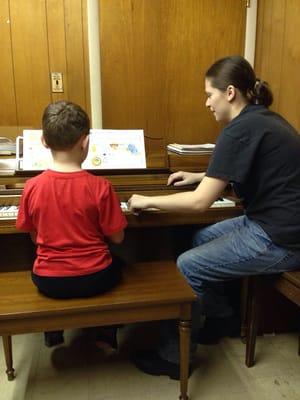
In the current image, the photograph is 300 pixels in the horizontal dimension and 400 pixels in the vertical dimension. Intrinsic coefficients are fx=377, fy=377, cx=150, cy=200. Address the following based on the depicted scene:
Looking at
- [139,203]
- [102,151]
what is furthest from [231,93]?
[102,151]

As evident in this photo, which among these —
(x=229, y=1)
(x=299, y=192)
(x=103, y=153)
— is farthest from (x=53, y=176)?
(x=229, y=1)

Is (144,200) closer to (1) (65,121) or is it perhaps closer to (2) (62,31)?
(1) (65,121)

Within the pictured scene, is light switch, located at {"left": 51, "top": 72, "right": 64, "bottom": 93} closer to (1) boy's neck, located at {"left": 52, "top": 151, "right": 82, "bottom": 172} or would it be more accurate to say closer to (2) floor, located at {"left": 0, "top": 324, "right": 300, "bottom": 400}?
(1) boy's neck, located at {"left": 52, "top": 151, "right": 82, "bottom": 172}

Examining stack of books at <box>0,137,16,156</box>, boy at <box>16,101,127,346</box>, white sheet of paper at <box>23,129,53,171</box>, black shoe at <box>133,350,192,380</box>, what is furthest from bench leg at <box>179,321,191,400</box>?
stack of books at <box>0,137,16,156</box>

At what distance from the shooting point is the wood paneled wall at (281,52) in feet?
6.21

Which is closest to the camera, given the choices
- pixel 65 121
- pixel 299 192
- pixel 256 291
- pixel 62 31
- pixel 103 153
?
pixel 65 121

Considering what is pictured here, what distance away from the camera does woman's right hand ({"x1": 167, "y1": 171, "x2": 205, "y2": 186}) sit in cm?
168

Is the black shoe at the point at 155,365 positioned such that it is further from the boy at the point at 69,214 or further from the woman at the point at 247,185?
the boy at the point at 69,214

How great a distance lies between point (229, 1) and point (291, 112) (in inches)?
33.5

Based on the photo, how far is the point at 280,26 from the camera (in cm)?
203

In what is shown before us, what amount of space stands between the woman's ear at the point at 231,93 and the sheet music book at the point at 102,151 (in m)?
0.52

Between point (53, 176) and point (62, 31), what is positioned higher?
point (62, 31)

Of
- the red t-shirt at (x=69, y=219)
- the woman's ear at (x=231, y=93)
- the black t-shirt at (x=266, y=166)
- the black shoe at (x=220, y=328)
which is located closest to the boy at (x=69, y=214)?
the red t-shirt at (x=69, y=219)

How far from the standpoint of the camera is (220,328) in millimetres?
1885
